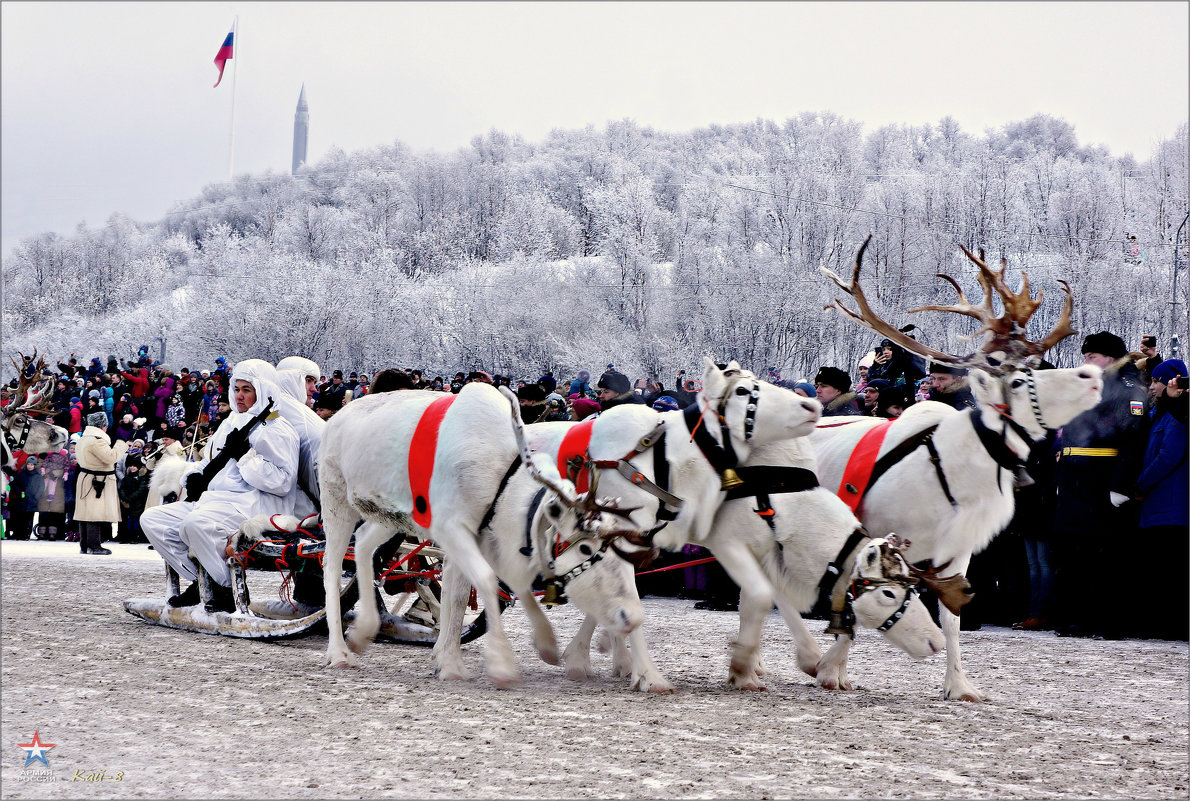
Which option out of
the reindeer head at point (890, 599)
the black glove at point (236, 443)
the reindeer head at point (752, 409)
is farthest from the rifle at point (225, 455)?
the reindeer head at point (890, 599)

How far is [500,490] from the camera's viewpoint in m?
6.76

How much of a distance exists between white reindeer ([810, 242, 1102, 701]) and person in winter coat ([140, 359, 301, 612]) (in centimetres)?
398

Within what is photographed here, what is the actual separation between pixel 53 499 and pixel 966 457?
56.3 feet

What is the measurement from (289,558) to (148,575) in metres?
6.27

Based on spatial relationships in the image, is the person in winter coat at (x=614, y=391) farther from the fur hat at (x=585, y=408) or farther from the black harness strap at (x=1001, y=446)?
the black harness strap at (x=1001, y=446)

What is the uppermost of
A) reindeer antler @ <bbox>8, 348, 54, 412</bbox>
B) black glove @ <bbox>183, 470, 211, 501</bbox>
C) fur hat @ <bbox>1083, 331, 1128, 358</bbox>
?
fur hat @ <bbox>1083, 331, 1128, 358</bbox>

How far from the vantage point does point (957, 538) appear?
693 centimetres

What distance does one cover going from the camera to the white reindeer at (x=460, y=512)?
629 cm

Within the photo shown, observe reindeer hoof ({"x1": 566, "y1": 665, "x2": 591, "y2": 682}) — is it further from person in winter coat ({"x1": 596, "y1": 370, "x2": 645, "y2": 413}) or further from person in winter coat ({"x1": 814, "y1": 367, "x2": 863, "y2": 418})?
A: person in winter coat ({"x1": 596, "y1": 370, "x2": 645, "y2": 413})

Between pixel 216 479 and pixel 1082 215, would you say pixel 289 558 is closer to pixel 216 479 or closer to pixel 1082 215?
pixel 216 479

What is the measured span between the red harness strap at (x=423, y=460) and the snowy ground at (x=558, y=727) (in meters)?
0.98

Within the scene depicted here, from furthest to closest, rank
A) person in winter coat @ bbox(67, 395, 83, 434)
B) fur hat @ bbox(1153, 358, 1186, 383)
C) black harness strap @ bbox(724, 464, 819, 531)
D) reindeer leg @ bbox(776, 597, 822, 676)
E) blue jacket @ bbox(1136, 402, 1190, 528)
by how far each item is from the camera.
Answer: person in winter coat @ bbox(67, 395, 83, 434) → fur hat @ bbox(1153, 358, 1186, 383) → blue jacket @ bbox(1136, 402, 1190, 528) → reindeer leg @ bbox(776, 597, 822, 676) → black harness strap @ bbox(724, 464, 819, 531)

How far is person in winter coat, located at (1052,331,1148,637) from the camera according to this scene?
31.9 feet

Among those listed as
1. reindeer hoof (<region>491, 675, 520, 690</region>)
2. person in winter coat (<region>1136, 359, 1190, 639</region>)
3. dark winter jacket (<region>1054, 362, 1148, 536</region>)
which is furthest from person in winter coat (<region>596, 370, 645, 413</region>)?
reindeer hoof (<region>491, 675, 520, 690</region>)
